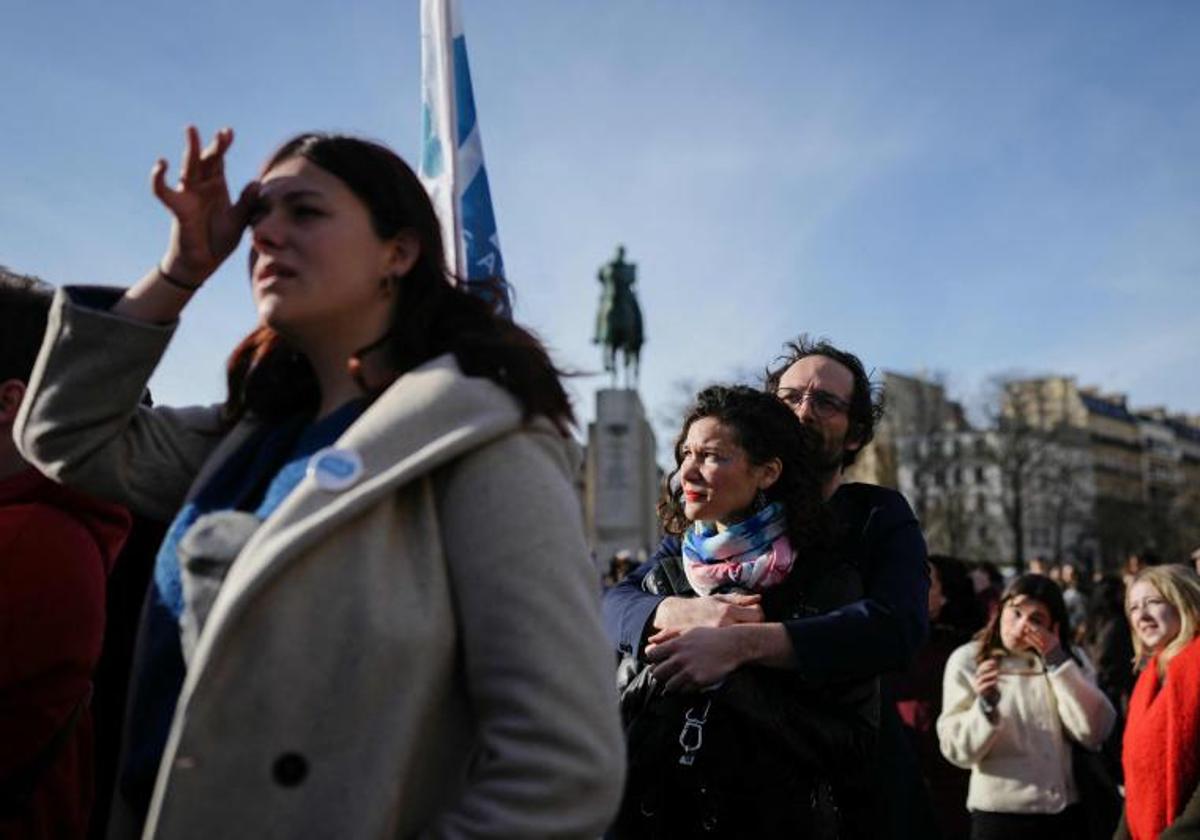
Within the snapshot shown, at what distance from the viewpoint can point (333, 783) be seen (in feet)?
4.42

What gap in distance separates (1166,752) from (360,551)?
2.80 m

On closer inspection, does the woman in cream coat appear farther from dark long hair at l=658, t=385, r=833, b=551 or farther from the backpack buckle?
dark long hair at l=658, t=385, r=833, b=551

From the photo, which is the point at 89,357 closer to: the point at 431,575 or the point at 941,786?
the point at 431,575

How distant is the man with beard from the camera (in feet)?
7.50

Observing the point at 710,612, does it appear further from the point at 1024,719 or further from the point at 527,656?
the point at 1024,719

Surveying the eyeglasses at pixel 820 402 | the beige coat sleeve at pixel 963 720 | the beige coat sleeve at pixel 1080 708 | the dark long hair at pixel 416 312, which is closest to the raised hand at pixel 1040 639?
the beige coat sleeve at pixel 1080 708

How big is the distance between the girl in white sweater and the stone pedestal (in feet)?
67.2

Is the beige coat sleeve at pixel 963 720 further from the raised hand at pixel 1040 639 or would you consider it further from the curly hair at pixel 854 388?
the curly hair at pixel 854 388

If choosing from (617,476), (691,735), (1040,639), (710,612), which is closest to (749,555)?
(710,612)

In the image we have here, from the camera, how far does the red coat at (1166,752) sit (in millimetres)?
3193

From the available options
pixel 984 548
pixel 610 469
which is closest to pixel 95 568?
pixel 610 469

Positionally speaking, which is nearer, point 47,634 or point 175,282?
point 175,282

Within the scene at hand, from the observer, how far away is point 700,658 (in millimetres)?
2248

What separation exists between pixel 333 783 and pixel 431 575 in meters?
0.27
